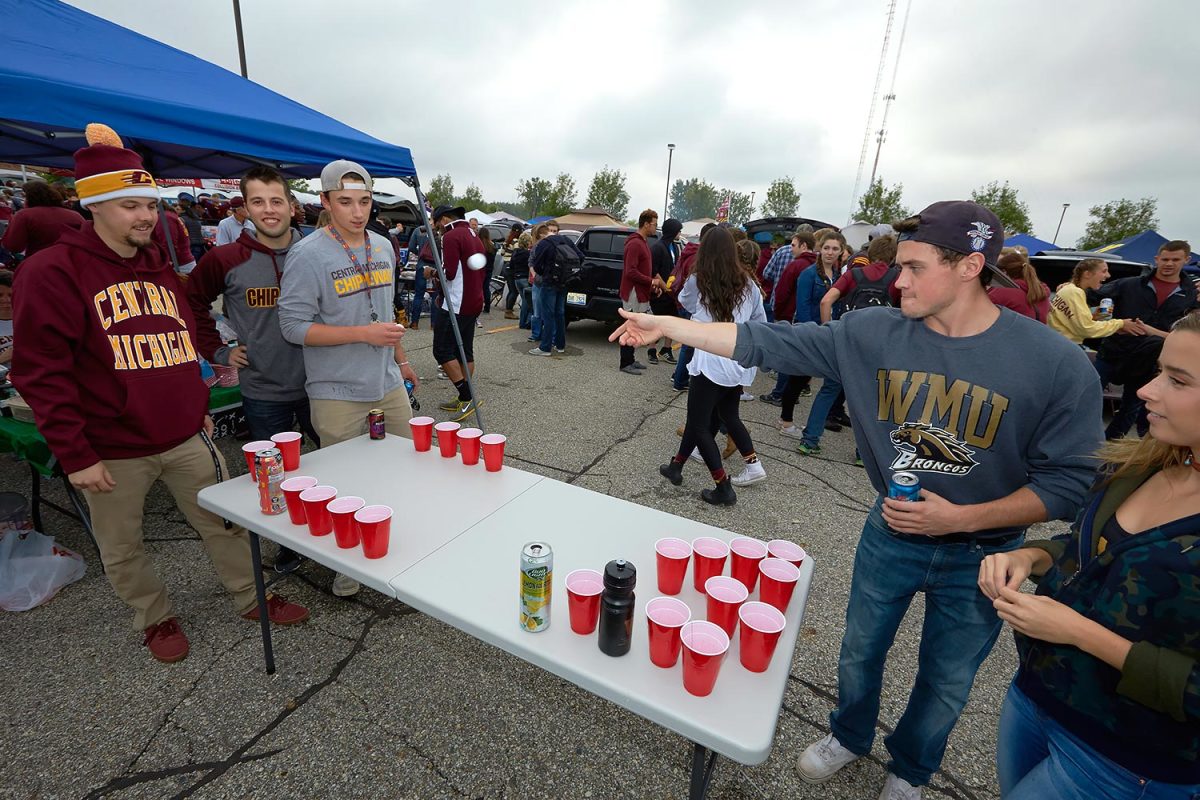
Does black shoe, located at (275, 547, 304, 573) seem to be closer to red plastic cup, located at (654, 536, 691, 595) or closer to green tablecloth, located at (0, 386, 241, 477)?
green tablecloth, located at (0, 386, 241, 477)

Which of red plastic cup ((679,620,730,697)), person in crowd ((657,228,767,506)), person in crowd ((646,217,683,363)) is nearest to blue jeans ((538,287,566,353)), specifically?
person in crowd ((646,217,683,363))

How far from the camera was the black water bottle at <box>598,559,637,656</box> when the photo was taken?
1.25 m

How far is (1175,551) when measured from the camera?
1.00 meters

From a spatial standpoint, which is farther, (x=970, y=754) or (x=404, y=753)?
(x=970, y=754)

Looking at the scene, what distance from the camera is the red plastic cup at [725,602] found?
134cm

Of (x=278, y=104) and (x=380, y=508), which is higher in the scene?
(x=278, y=104)

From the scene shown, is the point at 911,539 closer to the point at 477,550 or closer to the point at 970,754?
the point at 970,754

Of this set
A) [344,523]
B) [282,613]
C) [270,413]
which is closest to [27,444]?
[270,413]

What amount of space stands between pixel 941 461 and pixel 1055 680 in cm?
57

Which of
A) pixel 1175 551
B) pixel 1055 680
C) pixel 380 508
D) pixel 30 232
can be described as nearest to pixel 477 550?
pixel 380 508

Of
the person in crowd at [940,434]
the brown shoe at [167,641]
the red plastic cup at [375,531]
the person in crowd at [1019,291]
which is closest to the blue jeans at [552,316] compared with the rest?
the person in crowd at [1019,291]

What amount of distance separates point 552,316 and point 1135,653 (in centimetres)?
740

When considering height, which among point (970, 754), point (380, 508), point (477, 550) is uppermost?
point (380, 508)

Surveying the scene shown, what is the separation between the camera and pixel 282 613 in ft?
8.45
